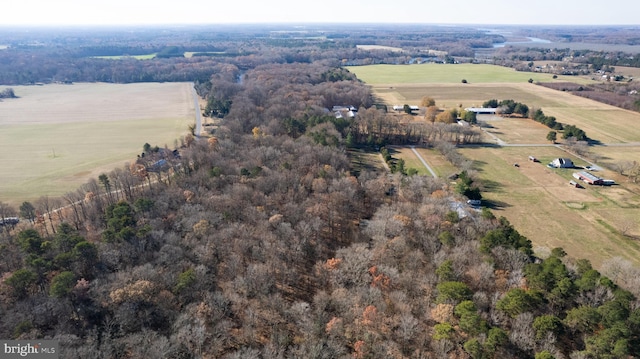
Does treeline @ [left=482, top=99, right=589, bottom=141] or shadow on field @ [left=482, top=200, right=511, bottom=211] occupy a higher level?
treeline @ [left=482, top=99, right=589, bottom=141]

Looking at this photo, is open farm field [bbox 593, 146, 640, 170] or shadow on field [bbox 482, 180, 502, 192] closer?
shadow on field [bbox 482, 180, 502, 192]

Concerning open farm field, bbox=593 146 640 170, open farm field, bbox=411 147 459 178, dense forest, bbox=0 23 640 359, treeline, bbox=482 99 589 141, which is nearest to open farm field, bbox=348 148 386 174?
open farm field, bbox=411 147 459 178

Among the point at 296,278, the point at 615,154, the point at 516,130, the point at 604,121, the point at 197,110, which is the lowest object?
the point at 296,278

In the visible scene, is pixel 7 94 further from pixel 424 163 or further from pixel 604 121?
pixel 604 121

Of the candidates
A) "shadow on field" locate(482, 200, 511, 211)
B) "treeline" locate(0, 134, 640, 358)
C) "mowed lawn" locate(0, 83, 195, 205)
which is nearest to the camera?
"treeline" locate(0, 134, 640, 358)

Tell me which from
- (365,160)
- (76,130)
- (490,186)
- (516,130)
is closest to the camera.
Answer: (490,186)

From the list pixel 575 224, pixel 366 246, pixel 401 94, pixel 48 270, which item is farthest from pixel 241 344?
pixel 401 94

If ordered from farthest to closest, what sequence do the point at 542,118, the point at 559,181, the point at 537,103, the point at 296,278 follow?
the point at 537,103 < the point at 542,118 < the point at 559,181 < the point at 296,278

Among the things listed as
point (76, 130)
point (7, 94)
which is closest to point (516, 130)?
point (76, 130)

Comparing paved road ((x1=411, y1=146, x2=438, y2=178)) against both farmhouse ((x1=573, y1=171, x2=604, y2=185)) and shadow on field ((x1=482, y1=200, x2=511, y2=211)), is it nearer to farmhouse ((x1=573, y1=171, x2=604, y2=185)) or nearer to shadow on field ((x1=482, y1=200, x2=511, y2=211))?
shadow on field ((x1=482, y1=200, x2=511, y2=211))
